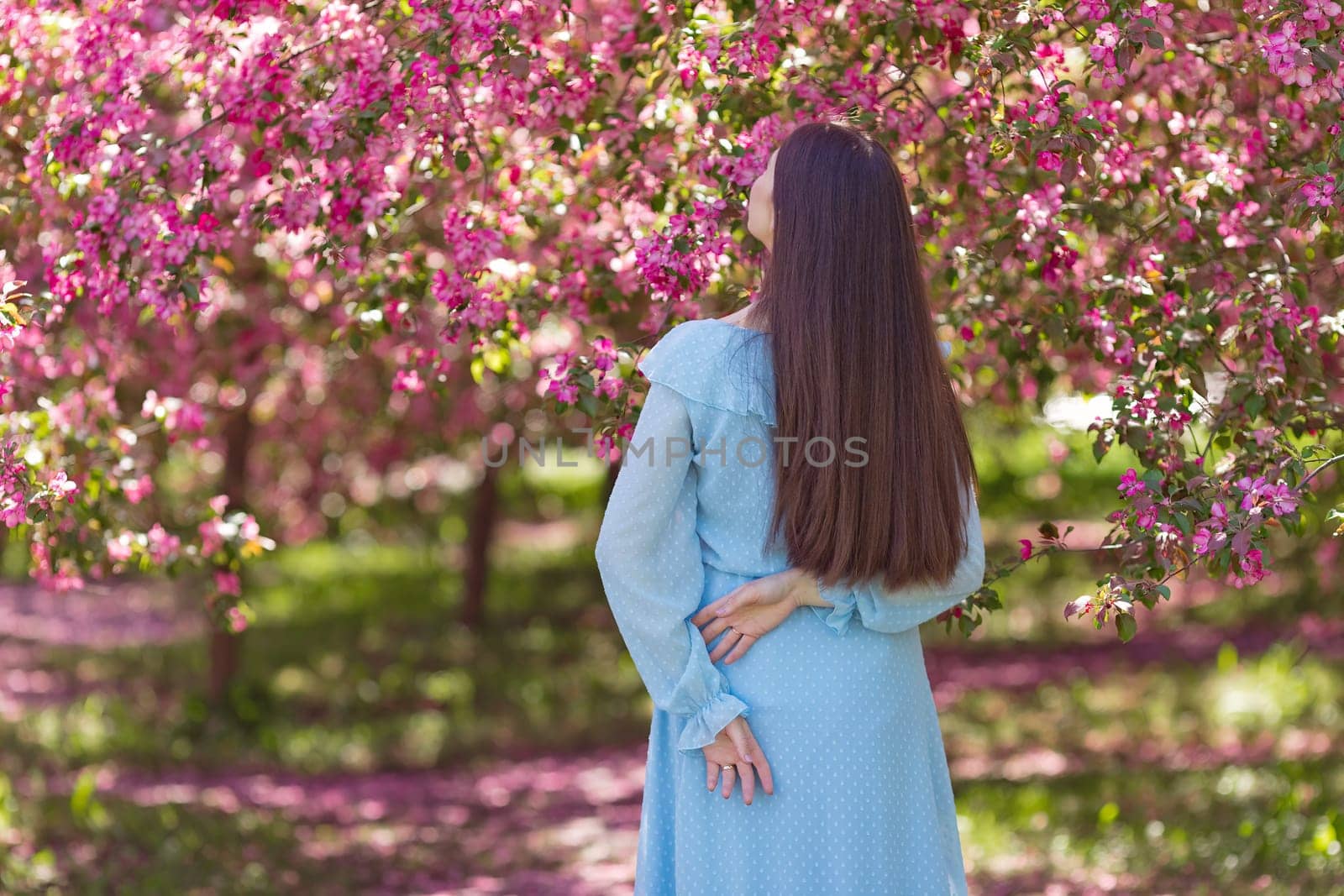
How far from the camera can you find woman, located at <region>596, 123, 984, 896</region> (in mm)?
2227

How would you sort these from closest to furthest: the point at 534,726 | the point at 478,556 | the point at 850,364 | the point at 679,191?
1. the point at 850,364
2. the point at 679,191
3. the point at 534,726
4. the point at 478,556

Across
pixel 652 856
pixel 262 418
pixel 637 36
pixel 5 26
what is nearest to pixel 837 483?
pixel 652 856

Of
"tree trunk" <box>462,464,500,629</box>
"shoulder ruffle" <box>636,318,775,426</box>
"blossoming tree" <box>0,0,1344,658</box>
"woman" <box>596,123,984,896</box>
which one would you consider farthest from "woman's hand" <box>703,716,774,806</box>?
"tree trunk" <box>462,464,500,629</box>

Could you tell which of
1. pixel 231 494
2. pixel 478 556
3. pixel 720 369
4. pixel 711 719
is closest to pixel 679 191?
pixel 720 369

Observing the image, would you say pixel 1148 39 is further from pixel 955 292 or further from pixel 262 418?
pixel 262 418

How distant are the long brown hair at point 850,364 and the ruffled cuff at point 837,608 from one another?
24 mm

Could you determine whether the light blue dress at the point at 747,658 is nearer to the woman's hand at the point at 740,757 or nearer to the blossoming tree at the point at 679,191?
the woman's hand at the point at 740,757

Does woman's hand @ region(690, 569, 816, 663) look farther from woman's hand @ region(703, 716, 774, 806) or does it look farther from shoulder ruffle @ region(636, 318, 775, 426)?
shoulder ruffle @ region(636, 318, 775, 426)

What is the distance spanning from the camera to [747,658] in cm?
231

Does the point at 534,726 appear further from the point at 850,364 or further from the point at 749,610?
the point at 850,364

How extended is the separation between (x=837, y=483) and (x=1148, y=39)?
1168 millimetres

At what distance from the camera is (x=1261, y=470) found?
2783 millimetres

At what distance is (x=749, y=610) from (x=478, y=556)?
782cm

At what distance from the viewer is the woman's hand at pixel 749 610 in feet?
7.47
